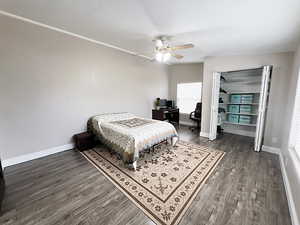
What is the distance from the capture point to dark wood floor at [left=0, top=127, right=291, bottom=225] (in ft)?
4.90

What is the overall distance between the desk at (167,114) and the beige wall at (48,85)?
1.73m

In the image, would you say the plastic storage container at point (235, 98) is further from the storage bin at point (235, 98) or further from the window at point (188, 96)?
the window at point (188, 96)

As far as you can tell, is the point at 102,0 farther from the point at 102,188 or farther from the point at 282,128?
the point at 282,128

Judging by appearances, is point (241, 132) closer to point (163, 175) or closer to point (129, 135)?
point (163, 175)

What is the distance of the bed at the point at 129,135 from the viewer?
2.41 meters

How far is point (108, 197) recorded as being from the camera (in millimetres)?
1806

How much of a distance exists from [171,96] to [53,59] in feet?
15.4

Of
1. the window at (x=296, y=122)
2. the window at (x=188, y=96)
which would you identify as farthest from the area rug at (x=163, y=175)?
the window at (x=188, y=96)

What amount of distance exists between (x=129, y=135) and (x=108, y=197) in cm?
102

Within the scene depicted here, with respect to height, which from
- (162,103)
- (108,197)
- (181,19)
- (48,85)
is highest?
(181,19)

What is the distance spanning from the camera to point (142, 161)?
2.74 metres

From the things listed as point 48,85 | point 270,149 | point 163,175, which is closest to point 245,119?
point 270,149

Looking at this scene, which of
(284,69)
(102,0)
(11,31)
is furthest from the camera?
(284,69)

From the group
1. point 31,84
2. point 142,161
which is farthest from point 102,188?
point 31,84
